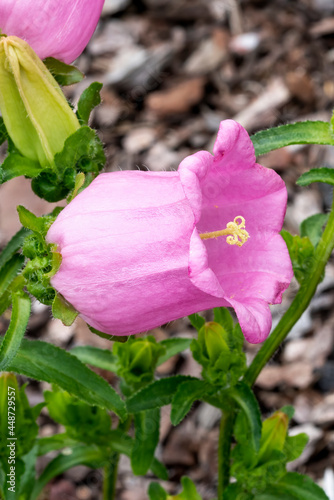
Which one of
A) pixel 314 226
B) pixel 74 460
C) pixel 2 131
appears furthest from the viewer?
pixel 74 460

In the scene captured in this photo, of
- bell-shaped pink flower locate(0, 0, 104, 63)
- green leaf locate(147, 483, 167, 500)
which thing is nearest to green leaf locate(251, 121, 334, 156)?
bell-shaped pink flower locate(0, 0, 104, 63)

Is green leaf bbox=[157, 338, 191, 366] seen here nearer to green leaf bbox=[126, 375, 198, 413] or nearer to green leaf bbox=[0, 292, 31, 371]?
green leaf bbox=[126, 375, 198, 413]

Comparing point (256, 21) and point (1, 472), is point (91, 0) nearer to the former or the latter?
point (1, 472)

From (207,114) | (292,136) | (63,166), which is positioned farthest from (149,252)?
(207,114)

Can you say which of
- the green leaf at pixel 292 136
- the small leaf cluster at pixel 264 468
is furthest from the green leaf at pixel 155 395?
the green leaf at pixel 292 136

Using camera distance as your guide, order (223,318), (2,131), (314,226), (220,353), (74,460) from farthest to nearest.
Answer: (74,460), (314,226), (223,318), (220,353), (2,131)

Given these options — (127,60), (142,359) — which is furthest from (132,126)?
(142,359)

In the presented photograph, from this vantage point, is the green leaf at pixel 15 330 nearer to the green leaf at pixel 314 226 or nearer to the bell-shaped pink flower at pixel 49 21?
the bell-shaped pink flower at pixel 49 21

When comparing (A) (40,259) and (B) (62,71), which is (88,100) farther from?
(A) (40,259)
